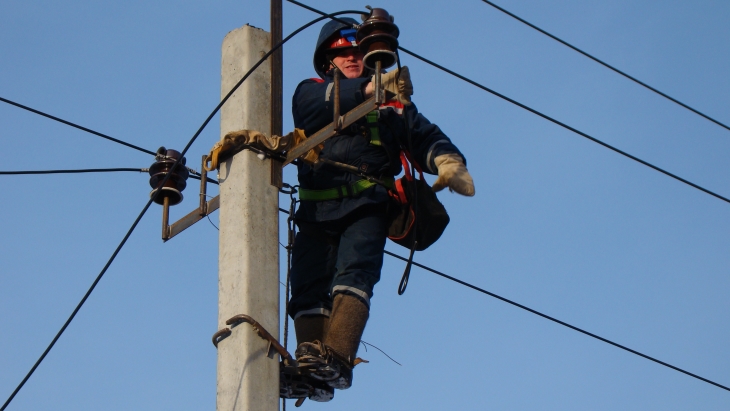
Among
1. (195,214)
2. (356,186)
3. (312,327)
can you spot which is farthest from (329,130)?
(312,327)

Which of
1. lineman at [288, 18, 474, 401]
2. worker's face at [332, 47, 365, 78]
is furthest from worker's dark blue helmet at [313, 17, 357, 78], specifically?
lineman at [288, 18, 474, 401]

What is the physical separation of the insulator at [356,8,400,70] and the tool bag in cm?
76

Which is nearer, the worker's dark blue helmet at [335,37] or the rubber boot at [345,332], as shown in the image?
the rubber boot at [345,332]

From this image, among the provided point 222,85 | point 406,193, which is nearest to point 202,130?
point 222,85

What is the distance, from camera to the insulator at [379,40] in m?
4.30

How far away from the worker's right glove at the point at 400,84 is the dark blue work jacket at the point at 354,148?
0.41 m

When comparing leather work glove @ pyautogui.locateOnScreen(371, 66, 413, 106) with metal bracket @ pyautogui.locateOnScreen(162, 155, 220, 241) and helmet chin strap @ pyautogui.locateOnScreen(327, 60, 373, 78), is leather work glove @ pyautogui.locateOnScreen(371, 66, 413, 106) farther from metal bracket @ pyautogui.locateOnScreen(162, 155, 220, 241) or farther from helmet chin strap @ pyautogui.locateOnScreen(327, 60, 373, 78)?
helmet chin strap @ pyautogui.locateOnScreen(327, 60, 373, 78)

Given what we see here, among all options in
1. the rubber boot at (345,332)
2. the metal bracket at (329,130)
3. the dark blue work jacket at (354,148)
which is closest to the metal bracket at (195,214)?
the metal bracket at (329,130)

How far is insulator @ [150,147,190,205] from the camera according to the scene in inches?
196

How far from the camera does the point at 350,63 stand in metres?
5.33

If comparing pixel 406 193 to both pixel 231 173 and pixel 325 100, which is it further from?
pixel 231 173

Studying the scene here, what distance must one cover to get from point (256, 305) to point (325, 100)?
111 centimetres

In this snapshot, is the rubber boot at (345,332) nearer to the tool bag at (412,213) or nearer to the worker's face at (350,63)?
the tool bag at (412,213)

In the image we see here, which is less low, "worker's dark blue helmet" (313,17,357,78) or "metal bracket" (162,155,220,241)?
"worker's dark blue helmet" (313,17,357,78)
